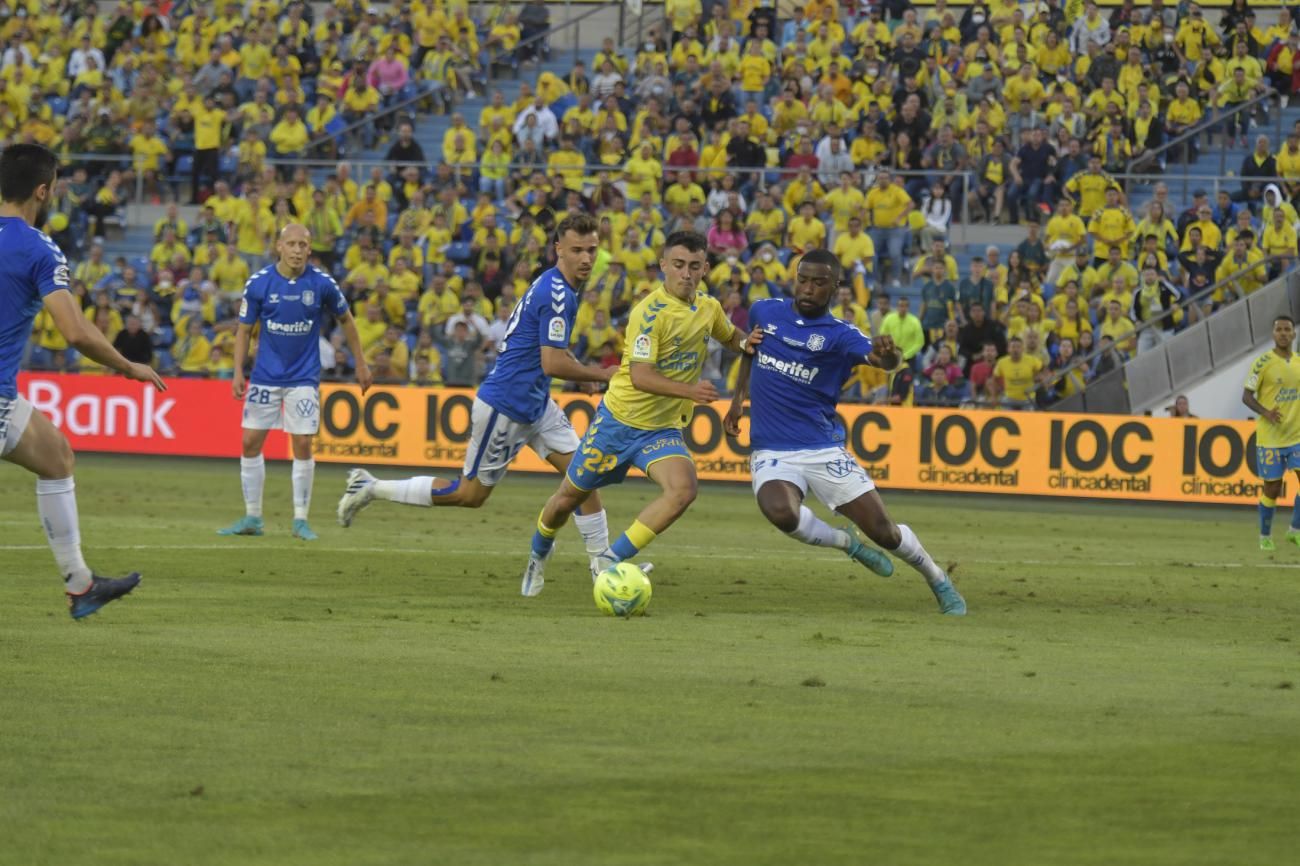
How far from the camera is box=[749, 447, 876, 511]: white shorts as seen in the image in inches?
511

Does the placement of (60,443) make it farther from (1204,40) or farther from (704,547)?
(1204,40)

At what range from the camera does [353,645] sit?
35.3 ft

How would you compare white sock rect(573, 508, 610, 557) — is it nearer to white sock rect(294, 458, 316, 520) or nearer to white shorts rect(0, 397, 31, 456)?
white shorts rect(0, 397, 31, 456)

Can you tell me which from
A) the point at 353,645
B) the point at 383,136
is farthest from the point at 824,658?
the point at 383,136

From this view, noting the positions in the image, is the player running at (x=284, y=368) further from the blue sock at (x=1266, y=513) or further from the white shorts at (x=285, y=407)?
the blue sock at (x=1266, y=513)

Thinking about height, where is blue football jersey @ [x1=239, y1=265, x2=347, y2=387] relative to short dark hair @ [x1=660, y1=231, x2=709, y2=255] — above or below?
below

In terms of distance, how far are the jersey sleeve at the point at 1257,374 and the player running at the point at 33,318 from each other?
1386cm

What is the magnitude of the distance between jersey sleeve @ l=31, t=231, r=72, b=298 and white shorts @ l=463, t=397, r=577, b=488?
429cm

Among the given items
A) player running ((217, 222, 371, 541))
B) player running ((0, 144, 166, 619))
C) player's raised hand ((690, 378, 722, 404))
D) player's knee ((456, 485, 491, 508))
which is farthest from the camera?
player running ((217, 222, 371, 541))

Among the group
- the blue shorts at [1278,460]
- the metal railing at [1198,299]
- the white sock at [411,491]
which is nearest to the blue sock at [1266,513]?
the blue shorts at [1278,460]

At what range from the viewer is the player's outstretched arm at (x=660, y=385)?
1247cm

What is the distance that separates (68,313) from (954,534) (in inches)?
518

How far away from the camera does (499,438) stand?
14516mm

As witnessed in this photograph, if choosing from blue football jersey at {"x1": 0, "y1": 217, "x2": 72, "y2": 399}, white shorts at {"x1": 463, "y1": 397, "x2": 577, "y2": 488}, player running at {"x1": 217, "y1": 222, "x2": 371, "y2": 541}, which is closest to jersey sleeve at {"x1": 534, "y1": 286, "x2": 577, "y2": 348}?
white shorts at {"x1": 463, "y1": 397, "x2": 577, "y2": 488}
